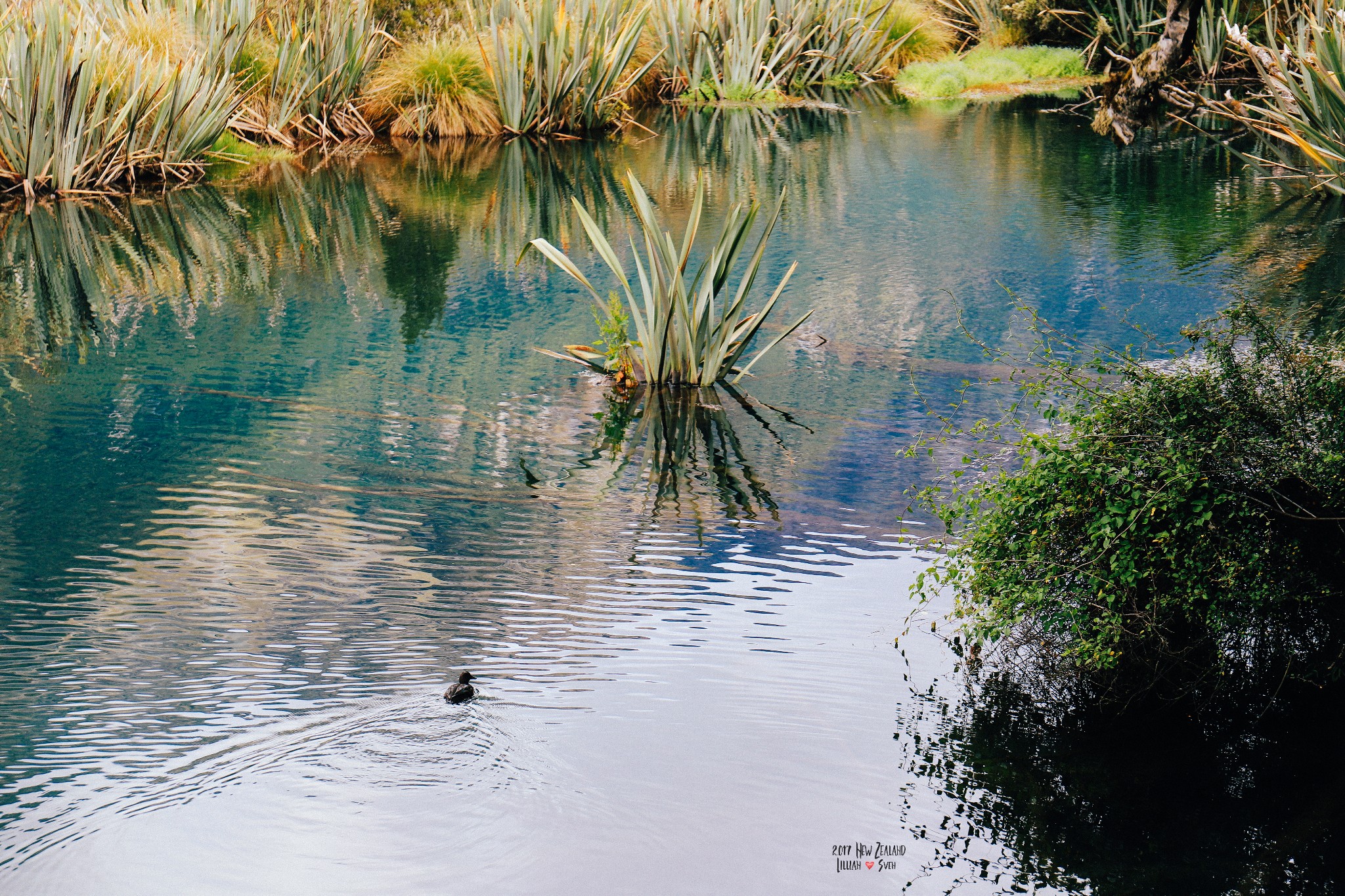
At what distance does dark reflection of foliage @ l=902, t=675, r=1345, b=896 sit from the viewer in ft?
9.93

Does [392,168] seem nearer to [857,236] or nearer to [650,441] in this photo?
[857,236]

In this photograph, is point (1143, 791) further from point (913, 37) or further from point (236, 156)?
point (913, 37)

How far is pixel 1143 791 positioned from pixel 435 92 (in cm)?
1292

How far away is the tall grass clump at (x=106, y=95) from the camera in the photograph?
10336 mm

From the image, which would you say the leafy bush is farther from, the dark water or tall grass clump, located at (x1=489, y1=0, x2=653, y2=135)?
tall grass clump, located at (x1=489, y1=0, x2=653, y2=135)

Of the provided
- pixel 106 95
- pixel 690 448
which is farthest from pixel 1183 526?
pixel 106 95

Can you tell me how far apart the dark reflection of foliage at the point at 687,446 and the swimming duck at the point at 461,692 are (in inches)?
65.1

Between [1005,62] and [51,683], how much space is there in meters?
17.7

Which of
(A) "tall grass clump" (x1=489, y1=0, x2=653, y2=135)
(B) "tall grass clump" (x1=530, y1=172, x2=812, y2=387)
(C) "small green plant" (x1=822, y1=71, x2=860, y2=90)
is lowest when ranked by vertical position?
(B) "tall grass clump" (x1=530, y1=172, x2=812, y2=387)

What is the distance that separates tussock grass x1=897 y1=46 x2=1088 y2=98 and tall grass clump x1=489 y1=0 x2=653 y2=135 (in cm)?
519

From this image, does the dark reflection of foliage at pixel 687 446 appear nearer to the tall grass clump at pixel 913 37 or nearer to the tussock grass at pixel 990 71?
the tussock grass at pixel 990 71

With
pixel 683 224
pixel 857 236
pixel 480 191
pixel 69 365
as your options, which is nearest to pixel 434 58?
pixel 480 191

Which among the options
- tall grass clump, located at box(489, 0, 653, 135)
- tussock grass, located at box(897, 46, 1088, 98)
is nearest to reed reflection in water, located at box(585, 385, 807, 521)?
tall grass clump, located at box(489, 0, 653, 135)

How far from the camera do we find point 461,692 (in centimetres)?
369
